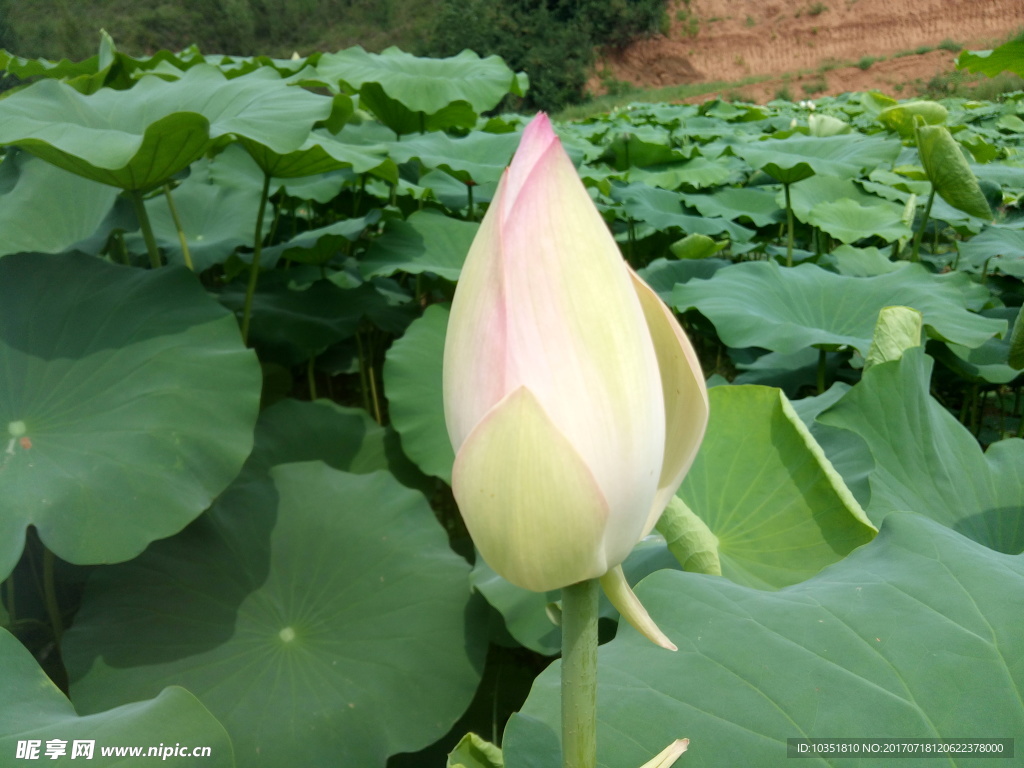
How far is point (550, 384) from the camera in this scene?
0.78 ft

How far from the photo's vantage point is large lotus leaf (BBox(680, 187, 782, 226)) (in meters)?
2.27

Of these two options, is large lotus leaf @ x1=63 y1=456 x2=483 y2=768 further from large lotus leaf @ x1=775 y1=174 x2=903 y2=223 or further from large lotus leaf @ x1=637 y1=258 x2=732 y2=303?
large lotus leaf @ x1=775 y1=174 x2=903 y2=223

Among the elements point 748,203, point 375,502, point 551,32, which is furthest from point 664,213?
point 551,32

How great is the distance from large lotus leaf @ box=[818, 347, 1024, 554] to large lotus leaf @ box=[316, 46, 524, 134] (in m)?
1.37

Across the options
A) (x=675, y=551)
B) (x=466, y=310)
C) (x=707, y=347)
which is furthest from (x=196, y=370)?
(x=707, y=347)

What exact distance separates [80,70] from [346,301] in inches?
50.5

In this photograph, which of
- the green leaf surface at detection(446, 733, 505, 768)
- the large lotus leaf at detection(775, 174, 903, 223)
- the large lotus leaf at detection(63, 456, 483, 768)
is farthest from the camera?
the large lotus leaf at detection(775, 174, 903, 223)

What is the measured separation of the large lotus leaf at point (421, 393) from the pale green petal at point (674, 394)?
2.95 feet

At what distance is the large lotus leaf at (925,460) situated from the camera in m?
0.76

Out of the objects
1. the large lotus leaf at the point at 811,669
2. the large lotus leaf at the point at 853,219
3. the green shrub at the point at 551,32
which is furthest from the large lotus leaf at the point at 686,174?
the green shrub at the point at 551,32

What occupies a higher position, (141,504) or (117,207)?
(117,207)

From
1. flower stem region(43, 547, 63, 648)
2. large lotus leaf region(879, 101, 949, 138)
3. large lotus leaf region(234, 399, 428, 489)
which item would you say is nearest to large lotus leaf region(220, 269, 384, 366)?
large lotus leaf region(234, 399, 428, 489)

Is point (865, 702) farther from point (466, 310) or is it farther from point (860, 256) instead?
point (860, 256)

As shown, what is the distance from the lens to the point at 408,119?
218 cm
